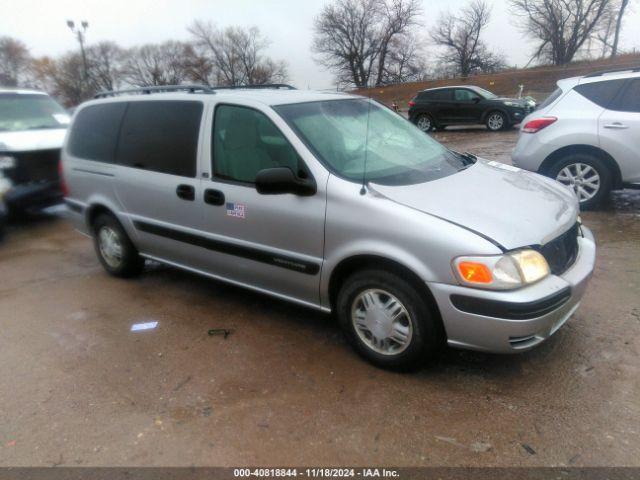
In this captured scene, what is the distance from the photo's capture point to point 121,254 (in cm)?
465

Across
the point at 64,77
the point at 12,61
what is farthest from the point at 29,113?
A: the point at 12,61

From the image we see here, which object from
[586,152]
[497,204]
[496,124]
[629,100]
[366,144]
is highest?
[629,100]

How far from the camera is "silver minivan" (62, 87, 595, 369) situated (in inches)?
103

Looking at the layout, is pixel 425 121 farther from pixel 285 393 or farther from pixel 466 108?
pixel 285 393

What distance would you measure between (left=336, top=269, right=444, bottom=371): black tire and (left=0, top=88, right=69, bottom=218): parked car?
5.34 meters

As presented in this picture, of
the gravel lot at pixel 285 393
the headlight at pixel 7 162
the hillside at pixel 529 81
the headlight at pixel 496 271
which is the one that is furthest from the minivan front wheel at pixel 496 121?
the hillside at pixel 529 81

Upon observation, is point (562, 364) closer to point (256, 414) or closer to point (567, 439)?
point (567, 439)

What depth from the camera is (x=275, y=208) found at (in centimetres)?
324

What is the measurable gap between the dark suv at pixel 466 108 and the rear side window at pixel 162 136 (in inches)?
523

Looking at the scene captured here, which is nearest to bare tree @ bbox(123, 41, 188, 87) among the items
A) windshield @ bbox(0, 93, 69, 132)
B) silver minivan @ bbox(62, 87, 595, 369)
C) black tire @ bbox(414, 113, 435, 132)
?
black tire @ bbox(414, 113, 435, 132)

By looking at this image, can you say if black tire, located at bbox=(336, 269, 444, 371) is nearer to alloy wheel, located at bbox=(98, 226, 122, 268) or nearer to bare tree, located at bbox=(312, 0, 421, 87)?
alloy wheel, located at bbox=(98, 226, 122, 268)

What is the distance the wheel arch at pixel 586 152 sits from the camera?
5633mm

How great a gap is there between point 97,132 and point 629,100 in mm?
5692

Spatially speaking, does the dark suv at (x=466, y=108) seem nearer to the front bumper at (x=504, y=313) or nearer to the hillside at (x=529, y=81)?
the front bumper at (x=504, y=313)
